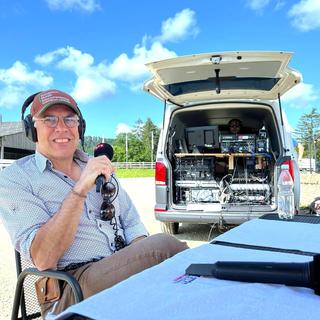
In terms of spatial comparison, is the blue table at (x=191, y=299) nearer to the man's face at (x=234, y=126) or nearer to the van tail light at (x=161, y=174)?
the van tail light at (x=161, y=174)

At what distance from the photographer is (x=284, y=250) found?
158cm

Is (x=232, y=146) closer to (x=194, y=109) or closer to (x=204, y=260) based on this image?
(x=194, y=109)

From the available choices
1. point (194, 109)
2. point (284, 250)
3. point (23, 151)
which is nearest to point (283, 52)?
point (194, 109)

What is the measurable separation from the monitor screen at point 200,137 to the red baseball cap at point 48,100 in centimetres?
529

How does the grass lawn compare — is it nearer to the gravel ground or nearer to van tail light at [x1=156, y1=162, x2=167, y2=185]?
the gravel ground

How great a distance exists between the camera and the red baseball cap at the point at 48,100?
7.26 ft

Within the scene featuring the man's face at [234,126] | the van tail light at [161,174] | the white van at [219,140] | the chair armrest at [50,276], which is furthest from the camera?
the man's face at [234,126]

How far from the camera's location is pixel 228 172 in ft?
24.1

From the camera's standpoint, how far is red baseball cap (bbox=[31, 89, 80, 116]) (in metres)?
2.21

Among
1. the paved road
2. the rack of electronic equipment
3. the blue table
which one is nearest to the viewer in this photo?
the blue table

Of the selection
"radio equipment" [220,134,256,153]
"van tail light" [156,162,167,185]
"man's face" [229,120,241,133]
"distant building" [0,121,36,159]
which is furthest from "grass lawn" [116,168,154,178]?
"van tail light" [156,162,167,185]

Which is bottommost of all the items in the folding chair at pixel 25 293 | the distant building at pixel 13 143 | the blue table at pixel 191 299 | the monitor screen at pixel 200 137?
the folding chair at pixel 25 293

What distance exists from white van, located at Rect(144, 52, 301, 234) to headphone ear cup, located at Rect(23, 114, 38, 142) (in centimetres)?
283

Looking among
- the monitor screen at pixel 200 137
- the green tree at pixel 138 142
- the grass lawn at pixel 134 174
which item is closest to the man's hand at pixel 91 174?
the monitor screen at pixel 200 137
